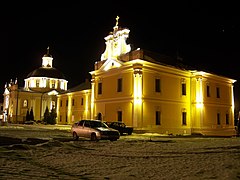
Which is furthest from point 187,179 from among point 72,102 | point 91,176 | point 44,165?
point 72,102

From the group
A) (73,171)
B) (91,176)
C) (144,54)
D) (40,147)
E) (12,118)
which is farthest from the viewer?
(12,118)

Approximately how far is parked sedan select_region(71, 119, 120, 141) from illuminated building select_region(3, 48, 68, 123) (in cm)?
5197

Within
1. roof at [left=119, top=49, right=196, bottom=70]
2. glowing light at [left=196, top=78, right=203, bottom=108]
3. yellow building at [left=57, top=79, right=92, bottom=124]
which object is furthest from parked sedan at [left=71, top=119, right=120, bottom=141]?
yellow building at [left=57, top=79, right=92, bottom=124]

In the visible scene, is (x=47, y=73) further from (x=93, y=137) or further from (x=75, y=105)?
(x=93, y=137)

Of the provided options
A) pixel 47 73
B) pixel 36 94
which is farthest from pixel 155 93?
pixel 47 73

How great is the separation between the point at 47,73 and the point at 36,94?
597 cm

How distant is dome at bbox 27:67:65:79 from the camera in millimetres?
72062

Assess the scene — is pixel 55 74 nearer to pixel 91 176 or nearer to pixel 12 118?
pixel 12 118

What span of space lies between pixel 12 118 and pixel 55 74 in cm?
1506

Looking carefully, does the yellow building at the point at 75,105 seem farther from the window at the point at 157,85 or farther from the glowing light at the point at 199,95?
the glowing light at the point at 199,95

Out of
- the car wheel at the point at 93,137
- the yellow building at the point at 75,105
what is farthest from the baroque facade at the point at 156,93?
the car wheel at the point at 93,137

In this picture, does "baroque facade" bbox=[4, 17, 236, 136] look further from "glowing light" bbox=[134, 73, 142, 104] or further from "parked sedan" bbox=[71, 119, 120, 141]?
"parked sedan" bbox=[71, 119, 120, 141]

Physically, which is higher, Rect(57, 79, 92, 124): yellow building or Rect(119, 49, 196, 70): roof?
Rect(119, 49, 196, 70): roof

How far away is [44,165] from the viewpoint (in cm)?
952
